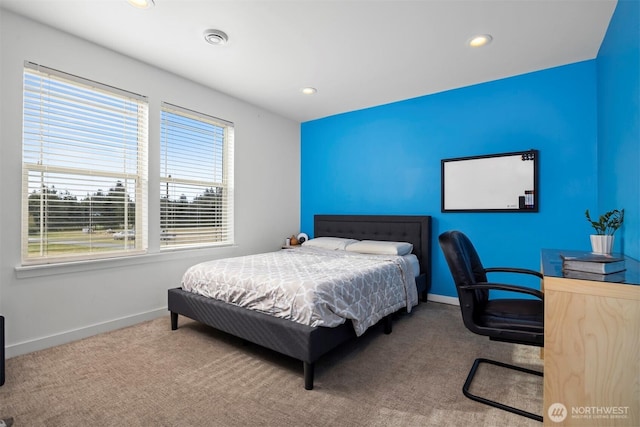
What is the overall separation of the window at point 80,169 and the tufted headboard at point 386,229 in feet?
7.95

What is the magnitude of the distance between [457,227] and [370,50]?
7.27 ft

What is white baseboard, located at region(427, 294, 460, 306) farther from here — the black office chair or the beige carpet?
the black office chair

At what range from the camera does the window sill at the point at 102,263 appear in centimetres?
240

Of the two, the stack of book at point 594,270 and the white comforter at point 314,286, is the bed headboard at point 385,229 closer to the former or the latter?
the white comforter at point 314,286

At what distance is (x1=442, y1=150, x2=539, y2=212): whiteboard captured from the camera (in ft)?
10.6

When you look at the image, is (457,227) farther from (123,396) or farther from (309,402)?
(123,396)

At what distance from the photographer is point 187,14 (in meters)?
2.32

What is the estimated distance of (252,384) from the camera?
6.52ft

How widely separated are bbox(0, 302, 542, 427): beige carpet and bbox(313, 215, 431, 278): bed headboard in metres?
1.23

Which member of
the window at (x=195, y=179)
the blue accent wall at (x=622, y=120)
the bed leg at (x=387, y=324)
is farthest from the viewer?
the window at (x=195, y=179)

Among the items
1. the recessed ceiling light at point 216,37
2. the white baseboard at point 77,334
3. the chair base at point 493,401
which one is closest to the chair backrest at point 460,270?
the chair base at point 493,401

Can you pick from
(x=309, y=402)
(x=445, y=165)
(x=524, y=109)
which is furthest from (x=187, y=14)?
(x=524, y=109)

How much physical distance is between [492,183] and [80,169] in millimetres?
4088

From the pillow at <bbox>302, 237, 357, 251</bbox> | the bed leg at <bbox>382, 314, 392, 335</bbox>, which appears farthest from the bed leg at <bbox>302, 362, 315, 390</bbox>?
the pillow at <bbox>302, 237, 357, 251</bbox>
